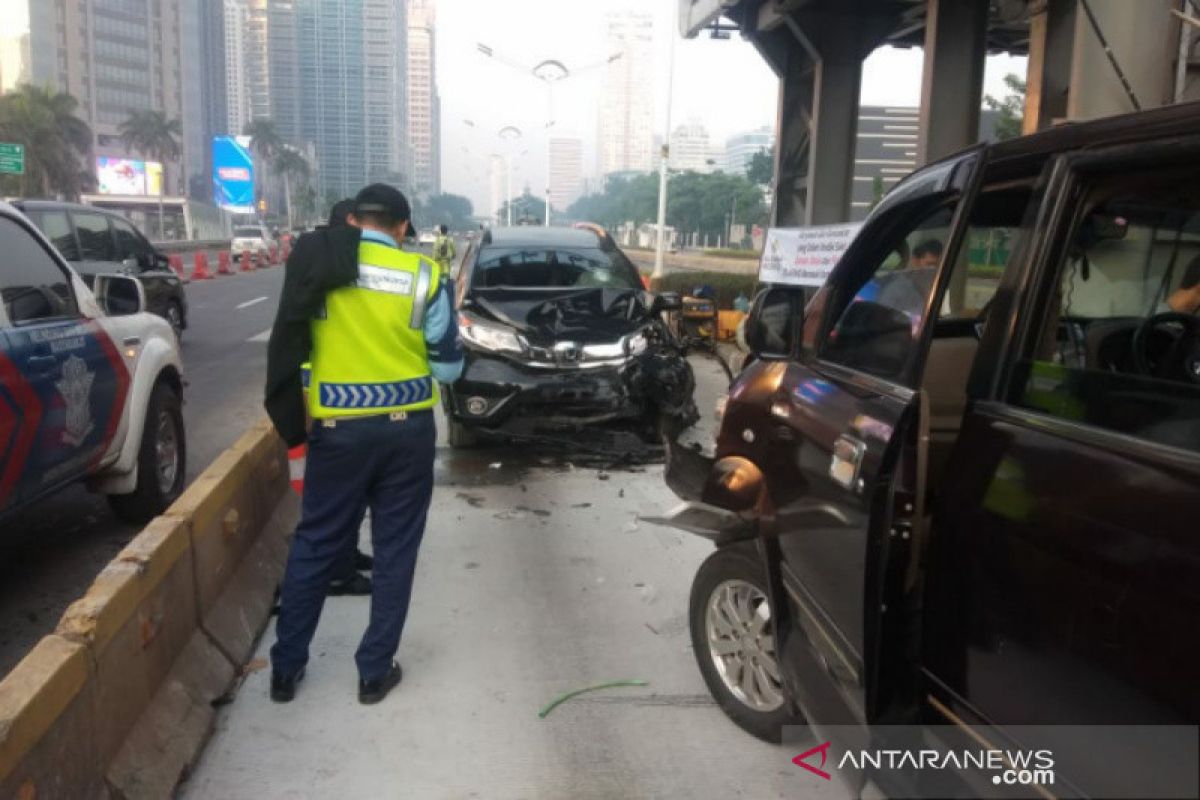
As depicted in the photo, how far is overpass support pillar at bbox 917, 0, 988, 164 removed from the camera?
10.8 meters

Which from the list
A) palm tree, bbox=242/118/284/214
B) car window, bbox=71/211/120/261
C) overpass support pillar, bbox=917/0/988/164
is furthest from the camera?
palm tree, bbox=242/118/284/214

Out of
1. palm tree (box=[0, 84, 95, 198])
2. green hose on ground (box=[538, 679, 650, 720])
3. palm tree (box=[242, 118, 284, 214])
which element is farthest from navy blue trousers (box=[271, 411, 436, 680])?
palm tree (box=[242, 118, 284, 214])

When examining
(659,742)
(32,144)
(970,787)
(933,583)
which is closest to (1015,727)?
(970,787)

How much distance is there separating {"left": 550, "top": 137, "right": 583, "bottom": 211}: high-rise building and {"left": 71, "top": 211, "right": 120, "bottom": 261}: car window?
294ft

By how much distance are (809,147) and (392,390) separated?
12841mm

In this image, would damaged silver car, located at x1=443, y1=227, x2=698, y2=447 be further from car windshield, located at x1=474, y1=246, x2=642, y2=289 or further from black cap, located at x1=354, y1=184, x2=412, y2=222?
black cap, located at x1=354, y1=184, x2=412, y2=222

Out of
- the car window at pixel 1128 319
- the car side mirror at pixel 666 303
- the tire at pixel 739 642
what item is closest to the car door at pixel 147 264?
the car side mirror at pixel 666 303

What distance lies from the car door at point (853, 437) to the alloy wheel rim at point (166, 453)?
3.79 metres

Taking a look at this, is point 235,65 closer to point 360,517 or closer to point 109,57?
point 109,57

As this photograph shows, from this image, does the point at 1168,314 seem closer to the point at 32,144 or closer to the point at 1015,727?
the point at 1015,727

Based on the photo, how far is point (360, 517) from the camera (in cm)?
346

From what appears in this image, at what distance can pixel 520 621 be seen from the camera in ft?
14.1

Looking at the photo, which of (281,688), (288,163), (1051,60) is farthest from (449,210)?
(281,688)

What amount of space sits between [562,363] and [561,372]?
0.24ft
